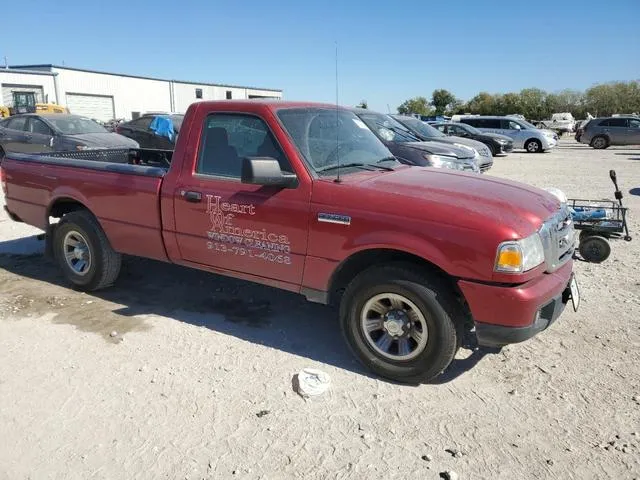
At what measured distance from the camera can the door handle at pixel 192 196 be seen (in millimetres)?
4219

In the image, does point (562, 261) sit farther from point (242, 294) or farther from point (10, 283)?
point (10, 283)

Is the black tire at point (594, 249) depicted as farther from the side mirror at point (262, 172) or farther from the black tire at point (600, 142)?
the black tire at point (600, 142)

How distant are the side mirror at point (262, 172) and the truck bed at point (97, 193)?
1.21 meters

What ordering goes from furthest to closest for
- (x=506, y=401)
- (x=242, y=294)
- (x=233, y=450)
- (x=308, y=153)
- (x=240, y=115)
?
(x=242, y=294)
(x=240, y=115)
(x=308, y=153)
(x=506, y=401)
(x=233, y=450)

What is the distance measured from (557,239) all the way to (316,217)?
64.1 inches

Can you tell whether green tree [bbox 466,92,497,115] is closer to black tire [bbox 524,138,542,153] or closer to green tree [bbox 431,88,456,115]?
green tree [bbox 431,88,456,115]

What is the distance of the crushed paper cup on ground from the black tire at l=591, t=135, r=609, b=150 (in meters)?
28.0

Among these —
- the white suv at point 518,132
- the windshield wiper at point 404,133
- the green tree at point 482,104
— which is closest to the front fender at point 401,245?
the windshield wiper at point 404,133

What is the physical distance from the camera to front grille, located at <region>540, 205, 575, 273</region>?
3.41 metres

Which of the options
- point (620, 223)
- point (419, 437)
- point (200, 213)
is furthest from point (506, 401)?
point (620, 223)

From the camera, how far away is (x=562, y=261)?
367cm

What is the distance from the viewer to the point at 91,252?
16.9 feet

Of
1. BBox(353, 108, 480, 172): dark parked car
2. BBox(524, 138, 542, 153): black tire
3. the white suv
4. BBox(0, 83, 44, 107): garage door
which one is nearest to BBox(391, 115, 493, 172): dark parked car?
BBox(353, 108, 480, 172): dark parked car

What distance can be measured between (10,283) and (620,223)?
22.3 feet
